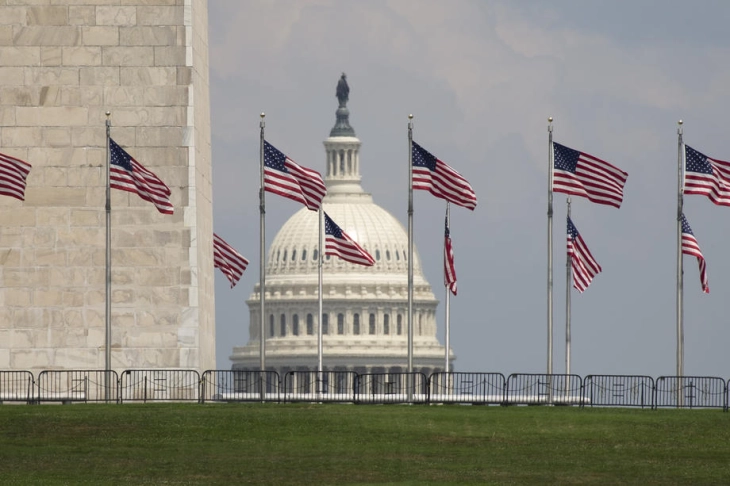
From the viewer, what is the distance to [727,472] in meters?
42.2

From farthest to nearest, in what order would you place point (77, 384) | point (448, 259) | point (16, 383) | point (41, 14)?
1. point (448, 259)
2. point (41, 14)
3. point (16, 383)
4. point (77, 384)

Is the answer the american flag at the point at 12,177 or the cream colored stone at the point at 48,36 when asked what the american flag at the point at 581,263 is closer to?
the cream colored stone at the point at 48,36

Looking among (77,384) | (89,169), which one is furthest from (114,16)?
(77,384)

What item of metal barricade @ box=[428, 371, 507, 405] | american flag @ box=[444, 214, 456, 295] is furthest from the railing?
american flag @ box=[444, 214, 456, 295]

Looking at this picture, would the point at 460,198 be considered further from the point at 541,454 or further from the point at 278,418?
the point at 541,454

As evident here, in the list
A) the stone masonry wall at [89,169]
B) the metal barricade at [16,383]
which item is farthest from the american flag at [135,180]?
Answer: the metal barricade at [16,383]

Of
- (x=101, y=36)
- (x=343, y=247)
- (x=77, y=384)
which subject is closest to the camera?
(x=77, y=384)

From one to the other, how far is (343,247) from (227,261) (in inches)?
150

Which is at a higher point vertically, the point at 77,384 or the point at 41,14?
the point at 41,14

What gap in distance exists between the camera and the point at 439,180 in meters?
67.6

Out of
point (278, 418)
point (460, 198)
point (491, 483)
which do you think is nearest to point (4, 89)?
point (460, 198)

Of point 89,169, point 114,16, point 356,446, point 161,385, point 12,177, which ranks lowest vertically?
point 356,446

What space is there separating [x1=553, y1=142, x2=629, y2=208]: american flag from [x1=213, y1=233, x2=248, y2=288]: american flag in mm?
11891

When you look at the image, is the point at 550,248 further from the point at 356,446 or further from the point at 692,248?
the point at 356,446
